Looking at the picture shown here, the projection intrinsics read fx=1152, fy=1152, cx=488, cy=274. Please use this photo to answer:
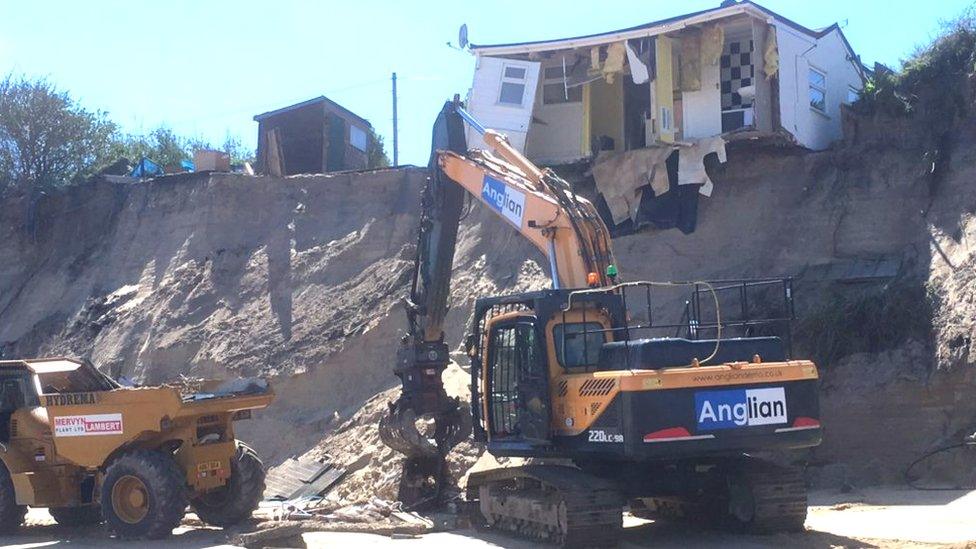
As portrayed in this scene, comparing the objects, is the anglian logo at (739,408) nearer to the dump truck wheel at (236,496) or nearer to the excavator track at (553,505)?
the excavator track at (553,505)

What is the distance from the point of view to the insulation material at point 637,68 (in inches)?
898

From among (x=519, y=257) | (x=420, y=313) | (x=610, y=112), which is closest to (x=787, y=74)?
(x=610, y=112)

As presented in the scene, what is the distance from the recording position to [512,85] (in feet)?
81.1

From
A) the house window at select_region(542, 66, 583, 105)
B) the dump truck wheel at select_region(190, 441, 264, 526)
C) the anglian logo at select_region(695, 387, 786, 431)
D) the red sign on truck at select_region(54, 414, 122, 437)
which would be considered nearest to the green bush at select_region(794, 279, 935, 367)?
the anglian logo at select_region(695, 387, 786, 431)

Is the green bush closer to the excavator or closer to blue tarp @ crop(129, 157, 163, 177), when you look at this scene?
the excavator

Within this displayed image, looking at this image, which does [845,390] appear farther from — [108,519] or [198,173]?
[198,173]

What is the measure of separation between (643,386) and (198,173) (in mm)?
20283

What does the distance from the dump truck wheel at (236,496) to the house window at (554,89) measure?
1286 cm

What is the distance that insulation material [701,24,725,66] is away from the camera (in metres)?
22.4

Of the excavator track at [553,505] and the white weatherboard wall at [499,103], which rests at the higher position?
the white weatherboard wall at [499,103]

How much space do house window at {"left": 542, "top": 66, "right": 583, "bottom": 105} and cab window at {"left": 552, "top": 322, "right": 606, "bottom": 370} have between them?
13573mm

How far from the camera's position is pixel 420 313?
15.3 metres

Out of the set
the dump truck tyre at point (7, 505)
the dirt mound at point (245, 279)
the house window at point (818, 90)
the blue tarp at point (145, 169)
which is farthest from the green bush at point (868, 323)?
the blue tarp at point (145, 169)

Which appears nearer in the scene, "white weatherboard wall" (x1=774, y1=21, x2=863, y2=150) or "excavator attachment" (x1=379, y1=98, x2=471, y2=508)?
"excavator attachment" (x1=379, y1=98, x2=471, y2=508)
